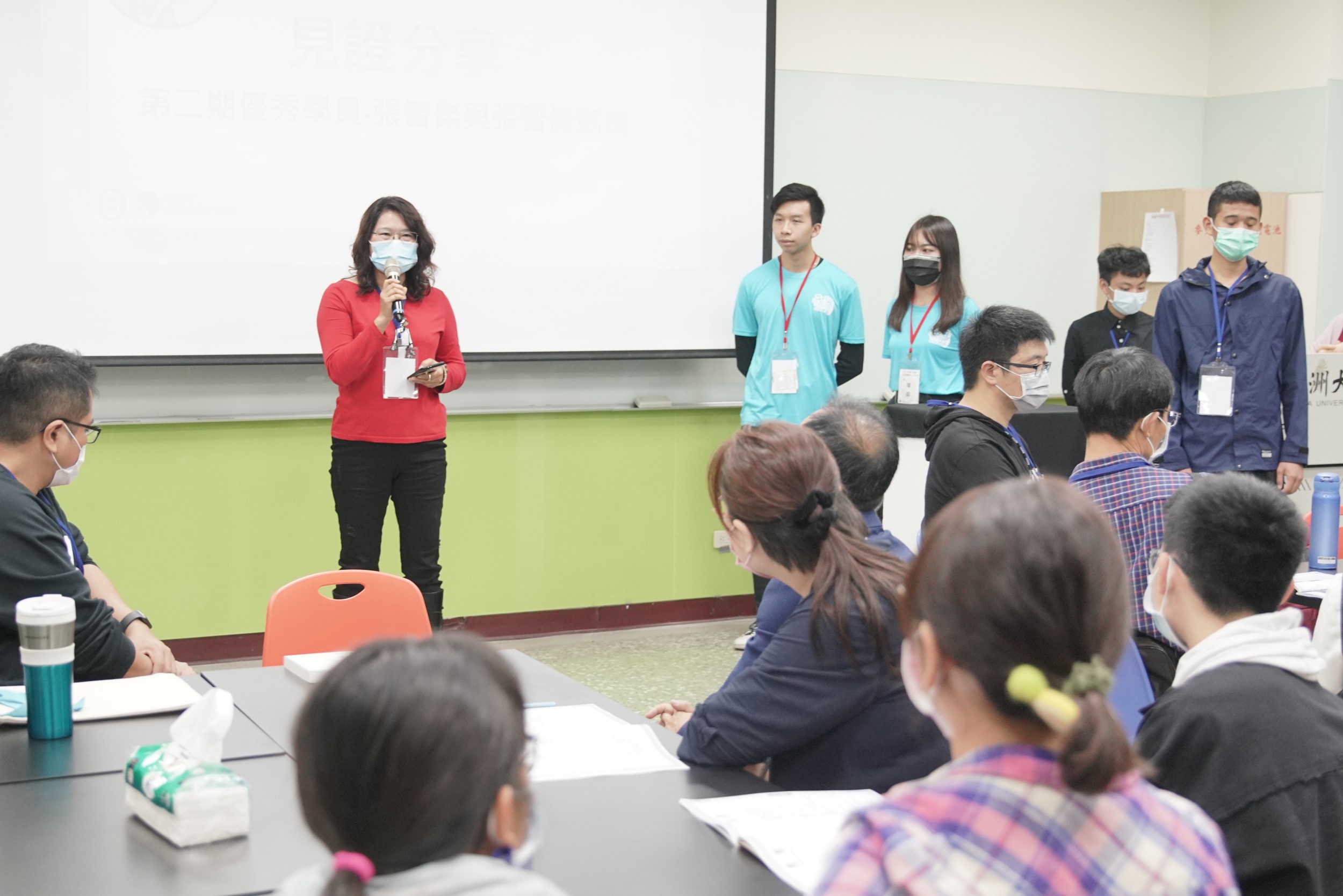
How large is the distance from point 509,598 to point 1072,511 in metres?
4.20

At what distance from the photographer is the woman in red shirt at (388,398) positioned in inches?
157

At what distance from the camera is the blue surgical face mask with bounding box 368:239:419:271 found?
12.9ft

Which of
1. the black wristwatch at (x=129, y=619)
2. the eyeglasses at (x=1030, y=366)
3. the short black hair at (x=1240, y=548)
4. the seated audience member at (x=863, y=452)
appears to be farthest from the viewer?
the eyeglasses at (x=1030, y=366)

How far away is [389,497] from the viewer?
423 centimetres

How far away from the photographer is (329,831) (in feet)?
3.02

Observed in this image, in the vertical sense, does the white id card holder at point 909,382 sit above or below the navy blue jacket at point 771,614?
above

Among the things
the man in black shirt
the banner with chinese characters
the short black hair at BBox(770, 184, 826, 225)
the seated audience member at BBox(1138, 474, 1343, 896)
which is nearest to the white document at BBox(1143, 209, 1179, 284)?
the man in black shirt

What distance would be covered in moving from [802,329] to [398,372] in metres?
1.64

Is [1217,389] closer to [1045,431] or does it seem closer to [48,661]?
[1045,431]

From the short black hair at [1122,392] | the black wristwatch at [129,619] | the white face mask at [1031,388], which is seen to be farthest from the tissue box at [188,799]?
the white face mask at [1031,388]

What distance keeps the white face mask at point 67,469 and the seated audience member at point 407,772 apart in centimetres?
187

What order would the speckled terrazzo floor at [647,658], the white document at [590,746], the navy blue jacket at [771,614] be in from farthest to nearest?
1. the speckled terrazzo floor at [647,658]
2. the navy blue jacket at [771,614]
3. the white document at [590,746]

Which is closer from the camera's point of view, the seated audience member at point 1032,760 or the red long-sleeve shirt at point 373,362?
the seated audience member at point 1032,760

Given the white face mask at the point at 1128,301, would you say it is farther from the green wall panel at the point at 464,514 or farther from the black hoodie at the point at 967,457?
the black hoodie at the point at 967,457
